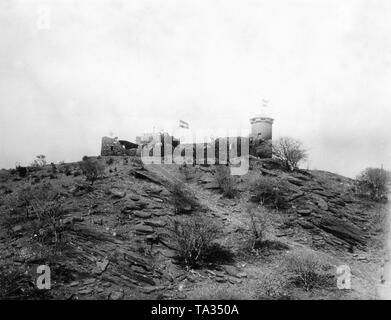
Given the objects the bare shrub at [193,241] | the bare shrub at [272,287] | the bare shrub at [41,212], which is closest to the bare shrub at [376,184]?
the bare shrub at [272,287]

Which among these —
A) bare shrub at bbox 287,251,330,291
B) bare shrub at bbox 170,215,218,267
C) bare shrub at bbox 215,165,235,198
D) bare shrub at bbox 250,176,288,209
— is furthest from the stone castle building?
bare shrub at bbox 287,251,330,291

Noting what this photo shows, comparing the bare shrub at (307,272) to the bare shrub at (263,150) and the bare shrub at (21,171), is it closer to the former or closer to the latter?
the bare shrub at (263,150)

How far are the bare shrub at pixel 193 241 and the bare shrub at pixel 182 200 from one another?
267 centimetres

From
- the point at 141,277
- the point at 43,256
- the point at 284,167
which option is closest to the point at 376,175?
the point at 284,167

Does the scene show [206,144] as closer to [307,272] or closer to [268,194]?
[268,194]

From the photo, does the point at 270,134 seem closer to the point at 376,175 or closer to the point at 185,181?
the point at 376,175

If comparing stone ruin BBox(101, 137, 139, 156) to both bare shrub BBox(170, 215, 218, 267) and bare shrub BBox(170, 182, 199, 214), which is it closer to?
bare shrub BBox(170, 182, 199, 214)

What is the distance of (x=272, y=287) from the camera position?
12.7 meters

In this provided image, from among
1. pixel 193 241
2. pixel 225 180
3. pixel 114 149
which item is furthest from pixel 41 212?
pixel 114 149

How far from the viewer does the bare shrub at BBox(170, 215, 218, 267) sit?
13.9 metres

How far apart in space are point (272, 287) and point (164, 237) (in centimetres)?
535

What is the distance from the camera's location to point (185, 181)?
2500cm
